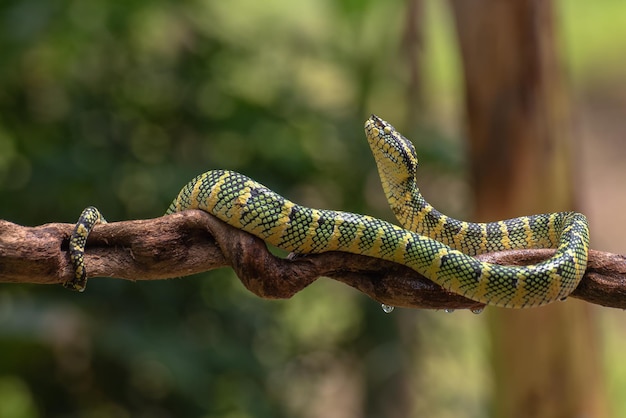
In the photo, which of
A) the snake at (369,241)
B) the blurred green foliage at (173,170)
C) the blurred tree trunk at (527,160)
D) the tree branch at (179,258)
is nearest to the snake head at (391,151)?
the snake at (369,241)

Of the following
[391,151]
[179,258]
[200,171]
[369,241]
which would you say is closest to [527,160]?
[391,151]

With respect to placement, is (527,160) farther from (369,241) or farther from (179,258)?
(179,258)

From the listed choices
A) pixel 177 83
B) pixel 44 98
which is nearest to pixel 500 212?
pixel 177 83

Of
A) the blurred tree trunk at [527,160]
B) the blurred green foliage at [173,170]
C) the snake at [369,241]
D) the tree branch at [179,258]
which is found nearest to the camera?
the tree branch at [179,258]

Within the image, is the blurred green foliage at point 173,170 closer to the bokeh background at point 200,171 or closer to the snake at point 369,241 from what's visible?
the bokeh background at point 200,171

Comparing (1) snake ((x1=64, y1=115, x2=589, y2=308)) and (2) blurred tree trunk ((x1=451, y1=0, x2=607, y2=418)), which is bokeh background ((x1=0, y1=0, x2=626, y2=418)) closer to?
(2) blurred tree trunk ((x1=451, y1=0, x2=607, y2=418))

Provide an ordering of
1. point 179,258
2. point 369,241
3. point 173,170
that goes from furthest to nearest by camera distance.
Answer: point 173,170 < point 369,241 < point 179,258
